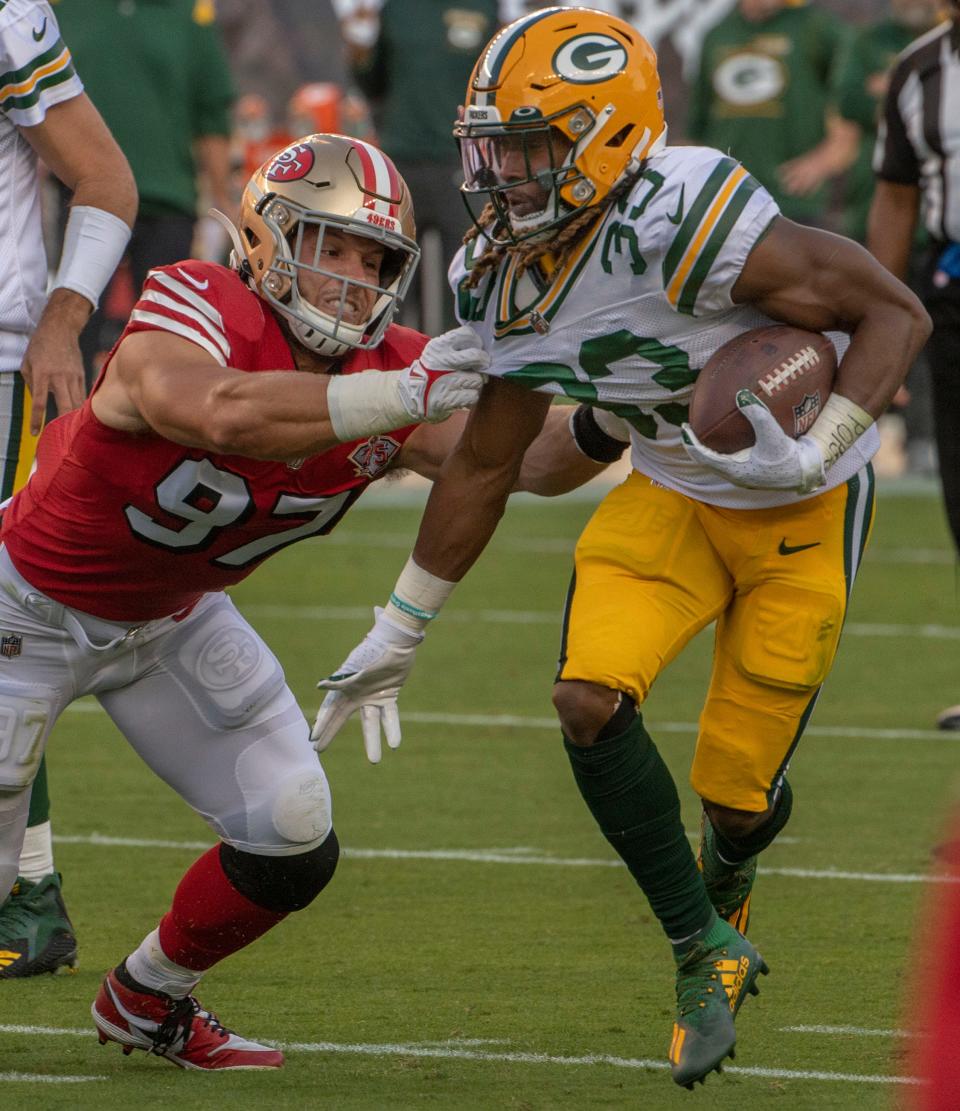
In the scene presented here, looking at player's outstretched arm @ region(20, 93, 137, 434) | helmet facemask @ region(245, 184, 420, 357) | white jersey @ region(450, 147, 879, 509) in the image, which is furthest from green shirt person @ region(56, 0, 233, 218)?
helmet facemask @ region(245, 184, 420, 357)

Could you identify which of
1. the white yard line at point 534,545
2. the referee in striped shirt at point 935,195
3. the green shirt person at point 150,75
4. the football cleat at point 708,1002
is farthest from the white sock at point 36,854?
the white yard line at point 534,545

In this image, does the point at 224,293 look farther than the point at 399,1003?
No

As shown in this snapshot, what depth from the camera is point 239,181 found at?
16.5 metres

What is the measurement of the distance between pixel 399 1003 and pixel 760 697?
869 mm

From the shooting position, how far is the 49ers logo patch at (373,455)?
3.73 metres

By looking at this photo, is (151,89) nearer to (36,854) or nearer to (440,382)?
(36,854)

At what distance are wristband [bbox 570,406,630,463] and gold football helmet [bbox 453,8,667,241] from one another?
0.52 metres

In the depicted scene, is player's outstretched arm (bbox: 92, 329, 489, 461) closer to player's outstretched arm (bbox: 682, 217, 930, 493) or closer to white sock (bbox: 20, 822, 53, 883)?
player's outstretched arm (bbox: 682, 217, 930, 493)

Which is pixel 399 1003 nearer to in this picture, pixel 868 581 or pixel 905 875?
pixel 905 875

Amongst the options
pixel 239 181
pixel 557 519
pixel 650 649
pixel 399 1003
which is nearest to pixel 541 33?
pixel 650 649

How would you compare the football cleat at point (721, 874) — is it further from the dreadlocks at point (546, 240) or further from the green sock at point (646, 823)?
the dreadlocks at point (546, 240)

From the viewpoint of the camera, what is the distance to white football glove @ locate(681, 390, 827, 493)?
3605 millimetres

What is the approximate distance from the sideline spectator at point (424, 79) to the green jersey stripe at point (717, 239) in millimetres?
7616

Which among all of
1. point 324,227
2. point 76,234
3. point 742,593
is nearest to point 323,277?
point 324,227
